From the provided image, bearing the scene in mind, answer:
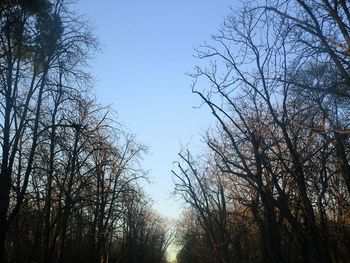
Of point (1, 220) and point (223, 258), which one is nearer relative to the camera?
point (1, 220)

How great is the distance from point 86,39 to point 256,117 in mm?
7173

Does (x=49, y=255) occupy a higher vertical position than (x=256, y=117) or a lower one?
lower

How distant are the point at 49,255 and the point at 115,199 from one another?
1025cm

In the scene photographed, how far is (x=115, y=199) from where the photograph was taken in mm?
29984

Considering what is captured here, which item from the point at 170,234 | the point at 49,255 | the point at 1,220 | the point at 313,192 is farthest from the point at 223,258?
the point at 170,234

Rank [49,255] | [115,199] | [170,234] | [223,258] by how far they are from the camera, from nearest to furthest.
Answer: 1. [223,258]
2. [49,255]
3. [115,199]
4. [170,234]

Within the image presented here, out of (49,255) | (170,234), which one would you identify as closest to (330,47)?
(49,255)

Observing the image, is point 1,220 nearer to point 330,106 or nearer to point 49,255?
point 49,255

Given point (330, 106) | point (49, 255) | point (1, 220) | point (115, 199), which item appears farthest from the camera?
point (115, 199)

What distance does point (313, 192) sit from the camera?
61.6ft

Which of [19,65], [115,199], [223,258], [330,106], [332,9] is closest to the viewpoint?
[332,9]

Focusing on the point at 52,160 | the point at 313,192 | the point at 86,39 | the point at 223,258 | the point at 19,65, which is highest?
the point at 86,39

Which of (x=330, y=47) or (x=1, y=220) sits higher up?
(x=330, y=47)

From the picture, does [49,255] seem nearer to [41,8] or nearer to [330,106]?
[41,8]
